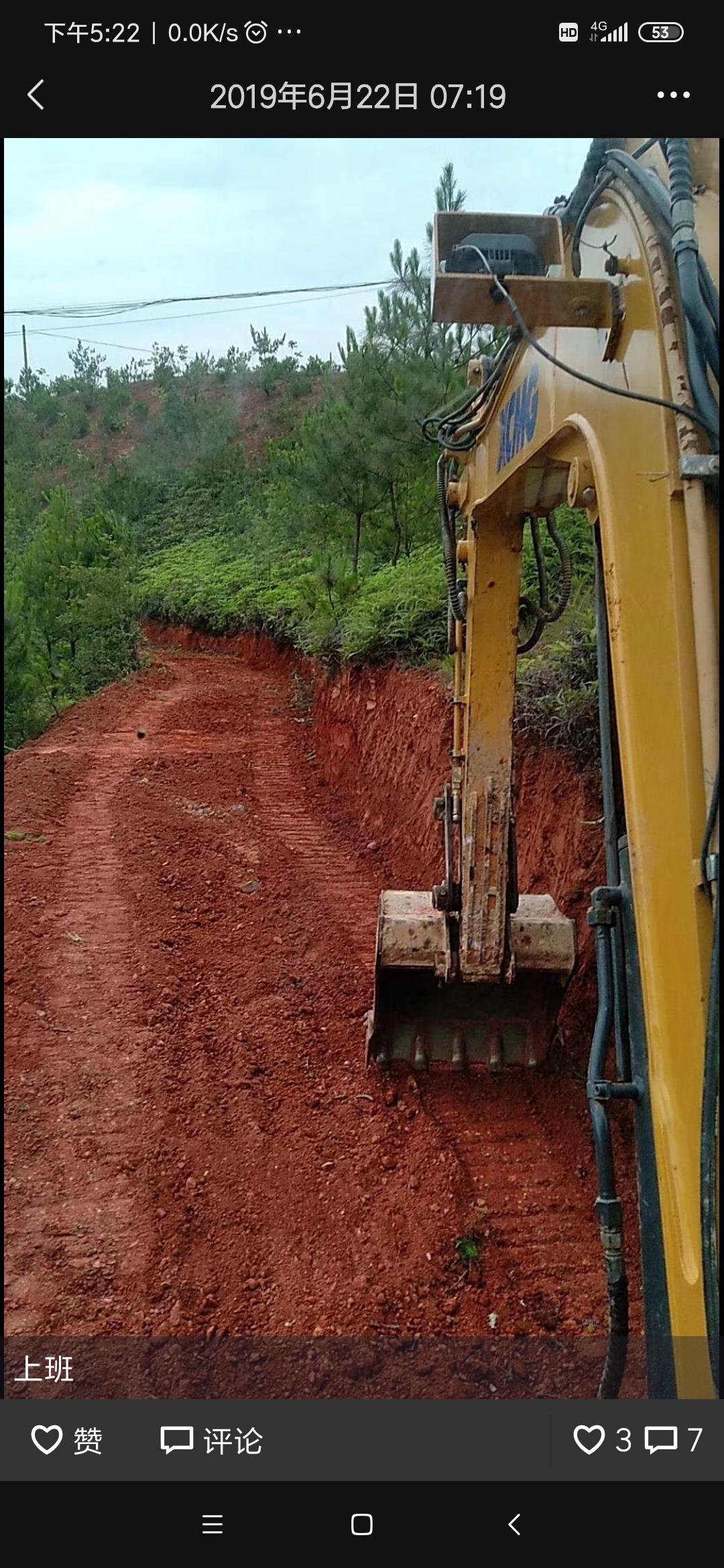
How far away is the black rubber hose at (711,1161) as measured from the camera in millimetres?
1391

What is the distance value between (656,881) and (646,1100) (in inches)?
17.7

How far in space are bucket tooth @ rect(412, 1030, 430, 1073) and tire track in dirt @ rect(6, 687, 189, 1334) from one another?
4.85 feet

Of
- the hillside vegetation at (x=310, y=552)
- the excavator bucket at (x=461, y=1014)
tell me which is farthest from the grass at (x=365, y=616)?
the excavator bucket at (x=461, y=1014)

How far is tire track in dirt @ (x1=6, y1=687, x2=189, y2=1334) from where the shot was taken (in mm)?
3557

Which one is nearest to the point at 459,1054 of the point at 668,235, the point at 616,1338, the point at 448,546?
the point at 448,546

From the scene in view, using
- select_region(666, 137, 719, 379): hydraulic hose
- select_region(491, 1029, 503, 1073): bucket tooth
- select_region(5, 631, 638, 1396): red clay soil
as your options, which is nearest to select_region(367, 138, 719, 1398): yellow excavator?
select_region(666, 137, 719, 379): hydraulic hose

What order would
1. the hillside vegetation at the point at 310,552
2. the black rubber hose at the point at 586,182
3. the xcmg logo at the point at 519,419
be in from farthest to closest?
the hillside vegetation at the point at 310,552 → the xcmg logo at the point at 519,419 → the black rubber hose at the point at 586,182

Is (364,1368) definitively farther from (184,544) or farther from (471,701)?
(184,544)

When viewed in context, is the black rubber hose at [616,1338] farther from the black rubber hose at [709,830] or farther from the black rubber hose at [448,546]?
the black rubber hose at [448,546]

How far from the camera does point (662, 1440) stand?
1.43m

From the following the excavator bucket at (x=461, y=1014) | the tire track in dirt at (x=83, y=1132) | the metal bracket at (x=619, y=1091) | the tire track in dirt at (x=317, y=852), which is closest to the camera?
the metal bracket at (x=619, y=1091)

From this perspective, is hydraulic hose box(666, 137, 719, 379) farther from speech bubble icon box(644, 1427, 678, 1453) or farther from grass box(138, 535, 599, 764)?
grass box(138, 535, 599, 764)

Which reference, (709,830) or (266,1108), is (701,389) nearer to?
(709,830)

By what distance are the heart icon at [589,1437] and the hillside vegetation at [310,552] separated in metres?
5.08
